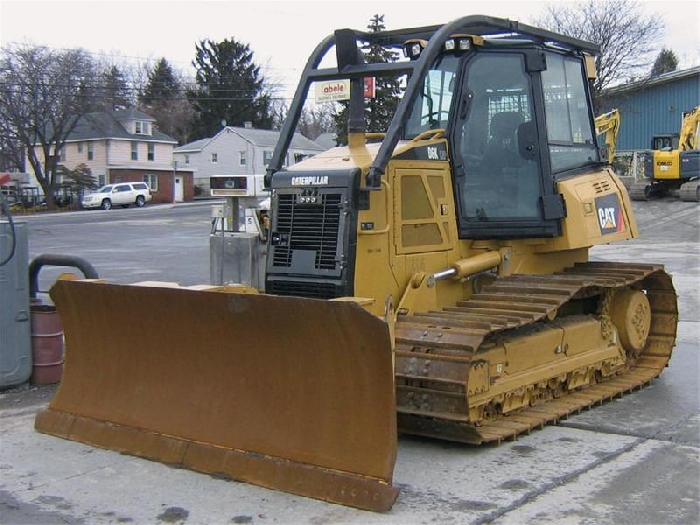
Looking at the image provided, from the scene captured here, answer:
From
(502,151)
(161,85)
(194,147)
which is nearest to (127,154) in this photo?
(194,147)

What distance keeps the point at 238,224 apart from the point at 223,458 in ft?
25.6

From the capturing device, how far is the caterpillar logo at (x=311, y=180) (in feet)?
20.7

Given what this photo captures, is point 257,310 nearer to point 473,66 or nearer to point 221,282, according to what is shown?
point 473,66

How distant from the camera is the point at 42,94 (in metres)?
49.4

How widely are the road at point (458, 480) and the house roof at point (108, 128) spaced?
54.3 m

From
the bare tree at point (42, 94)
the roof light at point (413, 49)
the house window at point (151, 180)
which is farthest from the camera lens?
the house window at point (151, 180)

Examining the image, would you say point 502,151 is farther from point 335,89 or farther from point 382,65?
point 335,89

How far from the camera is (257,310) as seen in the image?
555 cm

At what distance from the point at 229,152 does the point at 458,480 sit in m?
64.6

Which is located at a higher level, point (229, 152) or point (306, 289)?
point (229, 152)

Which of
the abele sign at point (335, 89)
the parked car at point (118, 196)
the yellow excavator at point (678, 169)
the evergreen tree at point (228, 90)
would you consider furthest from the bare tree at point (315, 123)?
the abele sign at point (335, 89)

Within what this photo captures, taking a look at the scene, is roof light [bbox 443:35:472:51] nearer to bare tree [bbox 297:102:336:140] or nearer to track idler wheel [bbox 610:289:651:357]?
track idler wheel [bbox 610:289:651:357]

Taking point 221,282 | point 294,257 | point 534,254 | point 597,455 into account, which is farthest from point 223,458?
point 221,282

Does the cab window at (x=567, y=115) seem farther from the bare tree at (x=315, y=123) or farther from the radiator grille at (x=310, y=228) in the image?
the bare tree at (x=315, y=123)
